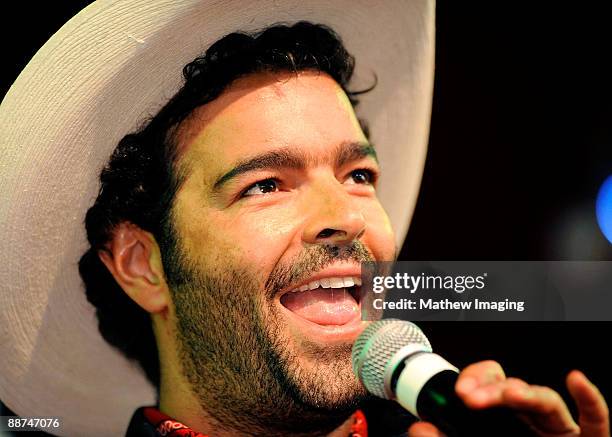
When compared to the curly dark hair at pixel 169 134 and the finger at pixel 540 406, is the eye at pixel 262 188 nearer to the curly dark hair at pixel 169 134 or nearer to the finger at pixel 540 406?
the curly dark hair at pixel 169 134

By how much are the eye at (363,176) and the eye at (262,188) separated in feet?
0.87

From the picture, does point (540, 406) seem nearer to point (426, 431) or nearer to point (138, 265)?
point (426, 431)

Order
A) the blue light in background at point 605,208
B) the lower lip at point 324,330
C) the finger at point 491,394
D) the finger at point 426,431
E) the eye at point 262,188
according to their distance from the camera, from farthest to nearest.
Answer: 1. the blue light in background at point 605,208
2. the eye at point 262,188
3. the lower lip at point 324,330
4. the finger at point 426,431
5. the finger at point 491,394

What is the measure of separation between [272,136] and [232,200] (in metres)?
0.20

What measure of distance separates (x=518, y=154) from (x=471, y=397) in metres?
2.09

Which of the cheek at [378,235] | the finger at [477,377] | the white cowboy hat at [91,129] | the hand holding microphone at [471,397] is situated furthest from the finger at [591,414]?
the white cowboy hat at [91,129]

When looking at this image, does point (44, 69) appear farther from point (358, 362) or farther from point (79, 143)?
point (358, 362)

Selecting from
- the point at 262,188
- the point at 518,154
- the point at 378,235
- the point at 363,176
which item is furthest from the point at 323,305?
the point at 518,154

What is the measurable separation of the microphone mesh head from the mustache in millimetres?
379

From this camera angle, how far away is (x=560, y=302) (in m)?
2.43

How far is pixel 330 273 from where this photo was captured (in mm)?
1633

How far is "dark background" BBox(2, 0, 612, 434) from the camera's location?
264 centimetres

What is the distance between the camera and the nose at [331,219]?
64.4 inches

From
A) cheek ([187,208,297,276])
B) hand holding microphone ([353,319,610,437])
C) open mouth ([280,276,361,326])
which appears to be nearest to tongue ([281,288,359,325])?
open mouth ([280,276,361,326])
